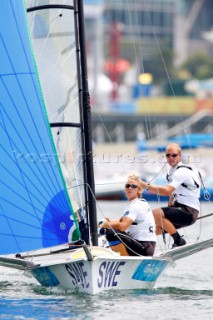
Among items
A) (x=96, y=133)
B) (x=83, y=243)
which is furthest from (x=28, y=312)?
(x=96, y=133)

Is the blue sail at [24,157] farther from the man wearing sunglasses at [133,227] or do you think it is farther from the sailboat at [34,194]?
the man wearing sunglasses at [133,227]

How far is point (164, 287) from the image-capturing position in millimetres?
15102

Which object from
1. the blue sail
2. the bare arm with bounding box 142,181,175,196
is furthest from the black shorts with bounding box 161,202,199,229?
the blue sail

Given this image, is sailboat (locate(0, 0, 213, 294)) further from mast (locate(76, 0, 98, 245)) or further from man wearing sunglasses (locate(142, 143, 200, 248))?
man wearing sunglasses (locate(142, 143, 200, 248))

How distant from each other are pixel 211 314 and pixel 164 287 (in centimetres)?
183

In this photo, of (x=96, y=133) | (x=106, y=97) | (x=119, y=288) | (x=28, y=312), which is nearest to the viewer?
(x=28, y=312)

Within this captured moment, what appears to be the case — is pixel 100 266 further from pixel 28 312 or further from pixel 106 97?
pixel 106 97

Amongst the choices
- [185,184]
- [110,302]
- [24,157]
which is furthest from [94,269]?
[185,184]

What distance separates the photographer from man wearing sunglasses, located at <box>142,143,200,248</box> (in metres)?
15.3

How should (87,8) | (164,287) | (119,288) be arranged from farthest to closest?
(87,8) < (164,287) < (119,288)

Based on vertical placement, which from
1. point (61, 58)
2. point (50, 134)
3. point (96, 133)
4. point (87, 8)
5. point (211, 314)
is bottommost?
point (211, 314)

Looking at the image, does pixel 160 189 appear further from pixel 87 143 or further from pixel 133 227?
pixel 87 143

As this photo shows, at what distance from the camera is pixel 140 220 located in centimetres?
1445

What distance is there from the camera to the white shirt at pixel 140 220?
14.3 metres
